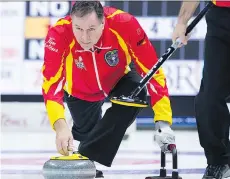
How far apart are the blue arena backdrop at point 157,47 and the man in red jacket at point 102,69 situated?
14.7 ft

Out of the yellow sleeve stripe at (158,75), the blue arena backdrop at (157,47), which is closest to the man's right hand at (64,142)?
the yellow sleeve stripe at (158,75)

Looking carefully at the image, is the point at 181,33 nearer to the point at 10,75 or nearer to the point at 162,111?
the point at 162,111

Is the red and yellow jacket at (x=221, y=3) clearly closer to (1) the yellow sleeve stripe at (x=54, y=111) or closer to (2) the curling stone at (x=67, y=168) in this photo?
(1) the yellow sleeve stripe at (x=54, y=111)

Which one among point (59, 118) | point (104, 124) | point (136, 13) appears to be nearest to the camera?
point (59, 118)

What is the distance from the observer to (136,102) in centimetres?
312

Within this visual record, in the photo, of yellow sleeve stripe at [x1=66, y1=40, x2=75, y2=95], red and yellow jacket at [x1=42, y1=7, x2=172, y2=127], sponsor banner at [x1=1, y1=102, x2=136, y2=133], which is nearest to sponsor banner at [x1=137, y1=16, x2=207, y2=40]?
sponsor banner at [x1=1, y1=102, x2=136, y2=133]

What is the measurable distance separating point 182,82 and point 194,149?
7.44ft

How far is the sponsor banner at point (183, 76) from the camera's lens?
820 cm

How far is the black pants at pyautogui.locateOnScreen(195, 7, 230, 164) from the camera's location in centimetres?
331

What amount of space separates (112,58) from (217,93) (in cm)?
53

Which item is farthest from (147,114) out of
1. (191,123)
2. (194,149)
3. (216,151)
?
(216,151)

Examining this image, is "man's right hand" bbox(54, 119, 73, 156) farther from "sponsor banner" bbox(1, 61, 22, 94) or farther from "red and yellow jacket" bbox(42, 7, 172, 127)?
"sponsor banner" bbox(1, 61, 22, 94)

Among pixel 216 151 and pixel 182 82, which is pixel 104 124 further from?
pixel 182 82

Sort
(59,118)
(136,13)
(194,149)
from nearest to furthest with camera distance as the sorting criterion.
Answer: (59,118)
(194,149)
(136,13)
